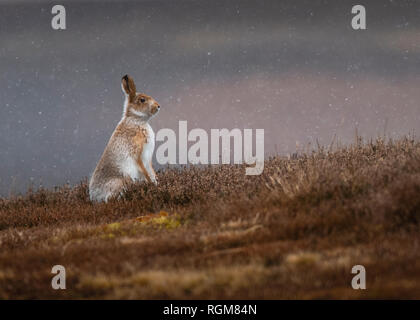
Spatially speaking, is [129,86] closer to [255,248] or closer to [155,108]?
[155,108]

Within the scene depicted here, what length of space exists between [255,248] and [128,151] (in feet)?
19.6

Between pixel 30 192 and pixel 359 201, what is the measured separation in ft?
30.1

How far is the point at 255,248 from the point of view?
4996 mm

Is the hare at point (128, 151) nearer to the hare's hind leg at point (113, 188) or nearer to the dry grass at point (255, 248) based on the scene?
the hare's hind leg at point (113, 188)

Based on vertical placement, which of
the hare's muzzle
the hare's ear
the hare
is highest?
the hare's ear

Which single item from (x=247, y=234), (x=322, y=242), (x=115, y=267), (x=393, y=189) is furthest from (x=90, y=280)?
(x=393, y=189)

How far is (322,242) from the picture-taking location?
5.02 meters

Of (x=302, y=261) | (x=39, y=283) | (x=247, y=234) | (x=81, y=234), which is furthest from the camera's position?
(x=81, y=234)

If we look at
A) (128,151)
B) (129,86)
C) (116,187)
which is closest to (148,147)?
(128,151)

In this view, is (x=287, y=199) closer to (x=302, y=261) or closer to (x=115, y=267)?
(x=302, y=261)

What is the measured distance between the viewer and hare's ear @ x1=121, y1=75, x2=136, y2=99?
430 inches

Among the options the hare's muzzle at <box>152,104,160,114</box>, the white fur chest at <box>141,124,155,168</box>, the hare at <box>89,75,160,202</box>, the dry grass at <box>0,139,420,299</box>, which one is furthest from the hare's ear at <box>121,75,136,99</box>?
the dry grass at <box>0,139,420,299</box>

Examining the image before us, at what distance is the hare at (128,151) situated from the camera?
10.5 m

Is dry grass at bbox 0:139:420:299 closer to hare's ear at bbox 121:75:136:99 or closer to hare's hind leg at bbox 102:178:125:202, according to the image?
hare's hind leg at bbox 102:178:125:202
